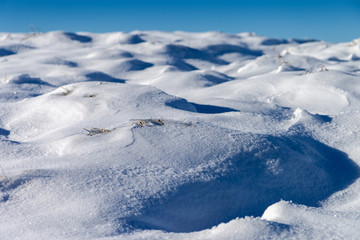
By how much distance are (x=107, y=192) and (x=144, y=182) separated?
0.11 meters

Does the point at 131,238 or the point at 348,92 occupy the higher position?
the point at 348,92

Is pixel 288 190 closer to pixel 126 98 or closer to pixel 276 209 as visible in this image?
pixel 276 209

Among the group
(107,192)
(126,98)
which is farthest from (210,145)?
(126,98)

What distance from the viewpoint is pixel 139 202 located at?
1055 mm

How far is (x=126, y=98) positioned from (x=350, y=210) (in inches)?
46.1

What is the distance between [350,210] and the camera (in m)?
1.12

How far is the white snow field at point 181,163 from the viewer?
3.26 feet

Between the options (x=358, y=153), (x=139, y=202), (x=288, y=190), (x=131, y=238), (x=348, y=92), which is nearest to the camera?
(x=131, y=238)

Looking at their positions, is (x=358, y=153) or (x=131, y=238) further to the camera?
(x=358, y=153)

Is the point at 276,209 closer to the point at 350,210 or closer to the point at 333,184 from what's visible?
the point at 350,210

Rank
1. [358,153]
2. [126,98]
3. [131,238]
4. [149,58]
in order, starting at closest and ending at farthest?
[131,238] → [358,153] → [126,98] → [149,58]

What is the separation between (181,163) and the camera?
49.2 inches

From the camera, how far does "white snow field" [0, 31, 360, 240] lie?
0.99 m

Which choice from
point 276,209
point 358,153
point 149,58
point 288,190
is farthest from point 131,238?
point 149,58
